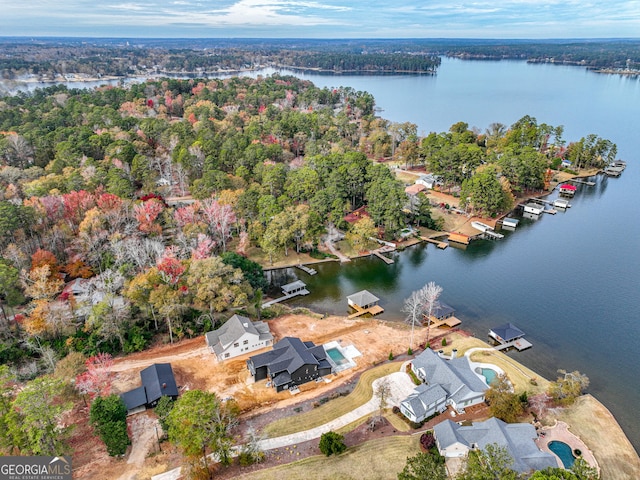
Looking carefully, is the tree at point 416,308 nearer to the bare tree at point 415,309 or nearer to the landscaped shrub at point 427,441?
the bare tree at point 415,309

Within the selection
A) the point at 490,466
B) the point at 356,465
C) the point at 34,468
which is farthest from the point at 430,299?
the point at 34,468

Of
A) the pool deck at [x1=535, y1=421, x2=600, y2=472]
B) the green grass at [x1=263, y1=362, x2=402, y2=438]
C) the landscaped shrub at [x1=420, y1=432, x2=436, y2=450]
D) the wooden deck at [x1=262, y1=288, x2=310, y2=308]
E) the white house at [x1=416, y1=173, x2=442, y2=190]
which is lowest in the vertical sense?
the wooden deck at [x1=262, y1=288, x2=310, y2=308]

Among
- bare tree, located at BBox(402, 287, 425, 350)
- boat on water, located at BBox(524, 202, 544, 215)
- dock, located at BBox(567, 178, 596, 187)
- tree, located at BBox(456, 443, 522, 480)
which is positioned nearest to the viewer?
tree, located at BBox(456, 443, 522, 480)

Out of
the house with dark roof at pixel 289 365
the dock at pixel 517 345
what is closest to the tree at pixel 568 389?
the dock at pixel 517 345

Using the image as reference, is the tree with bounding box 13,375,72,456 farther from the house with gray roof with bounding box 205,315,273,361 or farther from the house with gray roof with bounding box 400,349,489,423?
the house with gray roof with bounding box 400,349,489,423

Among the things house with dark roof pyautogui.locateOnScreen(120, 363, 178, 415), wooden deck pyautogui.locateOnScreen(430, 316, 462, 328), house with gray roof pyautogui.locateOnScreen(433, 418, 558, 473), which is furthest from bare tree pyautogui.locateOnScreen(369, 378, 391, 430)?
house with dark roof pyautogui.locateOnScreen(120, 363, 178, 415)

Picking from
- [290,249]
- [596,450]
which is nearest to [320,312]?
[290,249]
